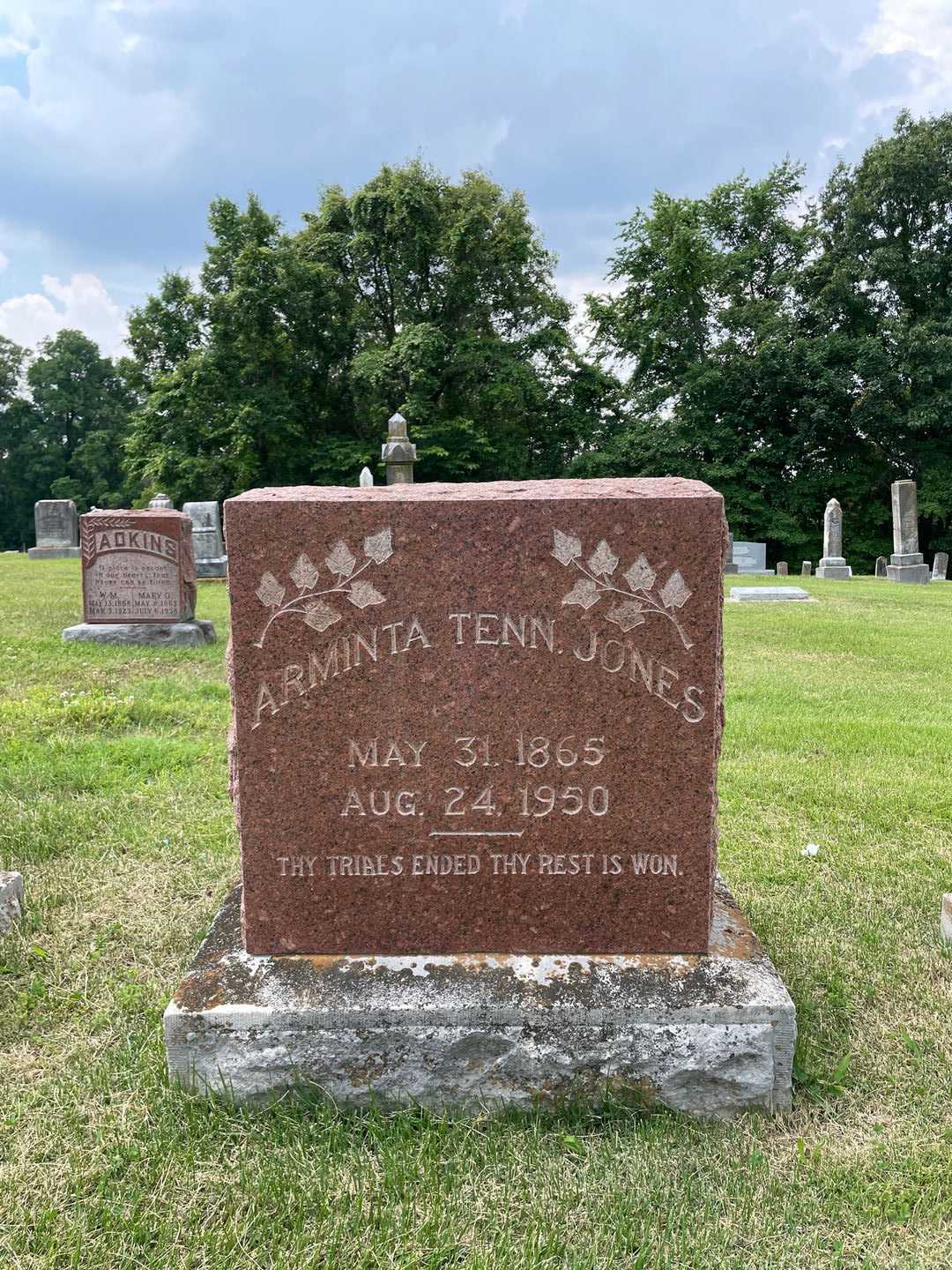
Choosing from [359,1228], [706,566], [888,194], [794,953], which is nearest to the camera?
[359,1228]

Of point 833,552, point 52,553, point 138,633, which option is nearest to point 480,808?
point 138,633

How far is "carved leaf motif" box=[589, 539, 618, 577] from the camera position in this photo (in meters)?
2.29

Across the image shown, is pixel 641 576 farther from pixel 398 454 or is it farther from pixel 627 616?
pixel 398 454

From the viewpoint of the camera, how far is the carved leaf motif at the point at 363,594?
7.56ft

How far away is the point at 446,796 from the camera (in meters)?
2.38

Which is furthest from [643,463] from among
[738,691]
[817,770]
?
[817,770]

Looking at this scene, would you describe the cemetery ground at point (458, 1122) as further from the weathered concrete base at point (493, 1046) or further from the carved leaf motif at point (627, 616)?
the carved leaf motif at point (627, 616)

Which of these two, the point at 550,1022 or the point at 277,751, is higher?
the point at 277,751

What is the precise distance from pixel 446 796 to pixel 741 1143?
116 cm

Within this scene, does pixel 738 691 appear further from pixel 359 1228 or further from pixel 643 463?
pixel 643 463

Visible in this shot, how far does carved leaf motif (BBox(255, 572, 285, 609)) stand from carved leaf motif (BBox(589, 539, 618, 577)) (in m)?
0.86

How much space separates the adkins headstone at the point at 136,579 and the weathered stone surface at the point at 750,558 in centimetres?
1809

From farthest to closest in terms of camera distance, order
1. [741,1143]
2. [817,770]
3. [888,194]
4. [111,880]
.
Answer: [888,194], [817,770], [111,880], [741,1143]

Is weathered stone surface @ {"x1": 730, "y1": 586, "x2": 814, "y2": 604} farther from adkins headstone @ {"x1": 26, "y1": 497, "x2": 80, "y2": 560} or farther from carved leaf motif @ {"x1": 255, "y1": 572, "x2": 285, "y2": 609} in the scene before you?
adkins headstone @ {"x1": 26, "y1": 497, "x2": 80, "y2": 560}
